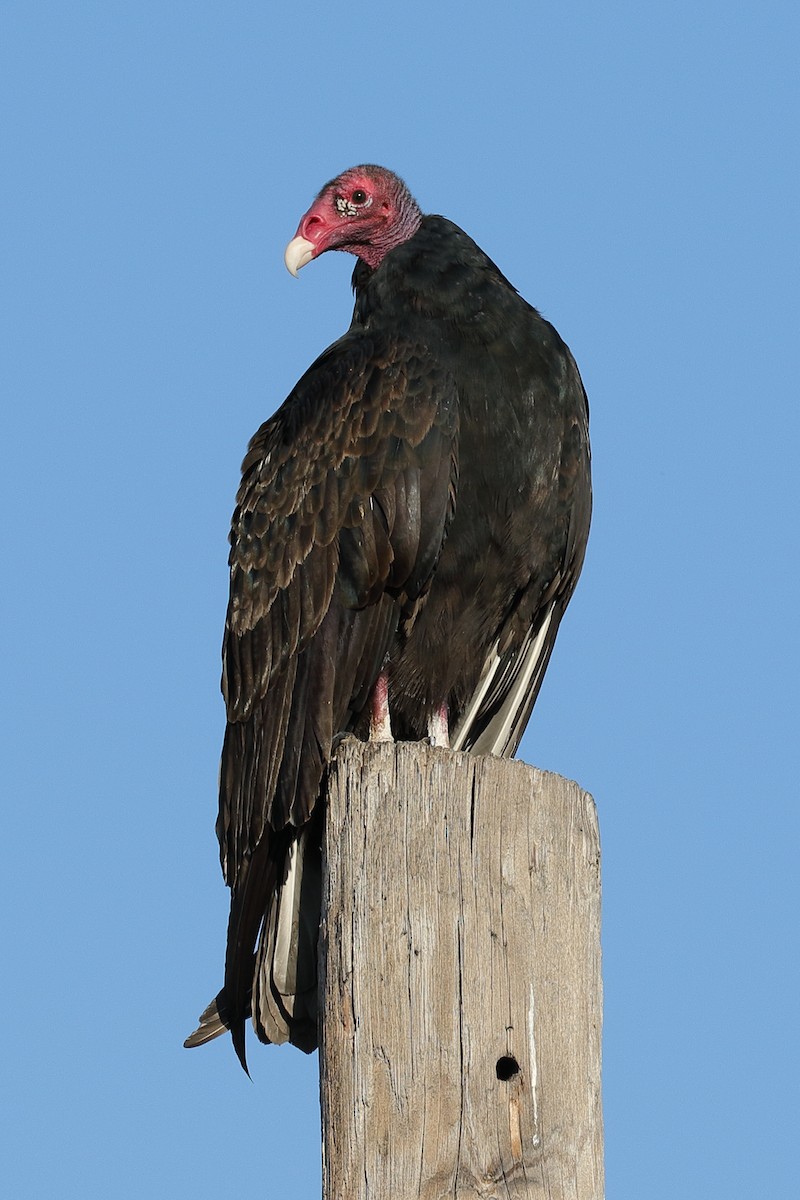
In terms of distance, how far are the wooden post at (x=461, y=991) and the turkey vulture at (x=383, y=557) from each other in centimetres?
91

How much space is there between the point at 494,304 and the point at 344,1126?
90.7 inches

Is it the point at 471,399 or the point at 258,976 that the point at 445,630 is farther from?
the point at 258,976

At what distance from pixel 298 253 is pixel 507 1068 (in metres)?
2.70

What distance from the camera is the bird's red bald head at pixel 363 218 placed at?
4812mm

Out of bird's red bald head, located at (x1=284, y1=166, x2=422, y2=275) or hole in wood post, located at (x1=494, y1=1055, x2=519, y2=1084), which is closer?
hole in wood post, located at (x1=494, y1=1055, x2=519, y2=1084)

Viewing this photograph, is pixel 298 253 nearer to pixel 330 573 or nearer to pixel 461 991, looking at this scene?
pixel 330 573

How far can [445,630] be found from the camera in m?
4.30

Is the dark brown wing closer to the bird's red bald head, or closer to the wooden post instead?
the bird's red bald head

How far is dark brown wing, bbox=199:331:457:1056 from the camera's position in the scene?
398 centimetres

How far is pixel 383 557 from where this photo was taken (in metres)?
→ 4.06

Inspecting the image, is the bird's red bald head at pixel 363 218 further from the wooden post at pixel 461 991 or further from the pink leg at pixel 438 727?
the wooden post at pixel 461 991

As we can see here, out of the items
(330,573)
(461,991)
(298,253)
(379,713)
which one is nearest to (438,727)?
(379,713)

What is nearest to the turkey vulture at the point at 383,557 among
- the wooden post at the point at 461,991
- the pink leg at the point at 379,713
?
the pink leg at the point at 379,713

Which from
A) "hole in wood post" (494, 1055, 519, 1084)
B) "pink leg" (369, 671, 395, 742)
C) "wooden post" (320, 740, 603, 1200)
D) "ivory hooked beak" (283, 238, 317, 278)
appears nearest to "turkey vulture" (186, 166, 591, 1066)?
"pink leg" (369, 671, 395, 742)
